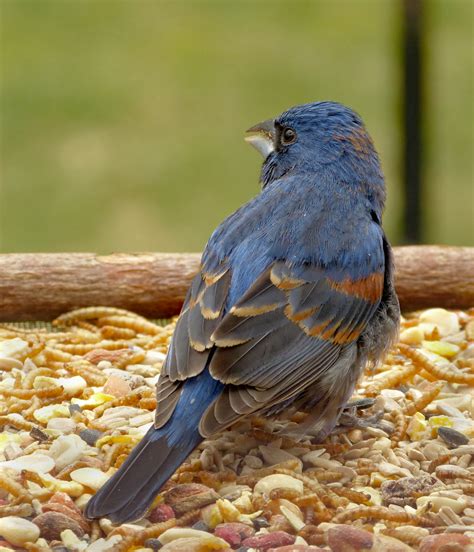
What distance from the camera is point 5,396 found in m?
4.24

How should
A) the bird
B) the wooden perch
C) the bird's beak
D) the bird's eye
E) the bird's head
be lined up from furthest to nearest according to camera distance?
the wooden perch < the bird's beak < the bird's eye < the bird's head < the bird

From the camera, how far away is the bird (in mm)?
3549

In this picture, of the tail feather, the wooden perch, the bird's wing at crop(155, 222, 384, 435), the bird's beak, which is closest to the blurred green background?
the wooden perch

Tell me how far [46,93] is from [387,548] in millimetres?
8751

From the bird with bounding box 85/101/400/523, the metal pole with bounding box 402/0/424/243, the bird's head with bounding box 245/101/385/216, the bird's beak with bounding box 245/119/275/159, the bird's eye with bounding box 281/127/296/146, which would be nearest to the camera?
the bird with bounding box 85/101/400/523

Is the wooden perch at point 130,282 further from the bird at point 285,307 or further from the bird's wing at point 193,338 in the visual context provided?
the bird's wing at point 193,338

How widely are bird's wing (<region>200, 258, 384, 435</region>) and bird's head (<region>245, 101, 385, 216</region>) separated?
0.51 meters

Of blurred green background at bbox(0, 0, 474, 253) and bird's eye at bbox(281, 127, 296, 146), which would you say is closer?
bird's eye at bbox(281, 127, 296, 146)

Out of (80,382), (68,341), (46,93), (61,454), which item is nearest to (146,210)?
(46,93)

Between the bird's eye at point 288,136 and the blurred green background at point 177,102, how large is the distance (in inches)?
169

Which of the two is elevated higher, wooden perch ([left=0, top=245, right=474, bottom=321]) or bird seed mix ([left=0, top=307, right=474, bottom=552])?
wooden perch ([left=0, top=245, right=474, bottom=321])

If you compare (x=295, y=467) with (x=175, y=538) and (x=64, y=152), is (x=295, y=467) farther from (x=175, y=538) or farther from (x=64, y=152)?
(x=64, y=152)

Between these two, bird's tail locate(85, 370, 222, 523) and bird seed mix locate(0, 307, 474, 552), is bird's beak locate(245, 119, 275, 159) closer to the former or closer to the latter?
bird seed mix locate(0, 307, 474, 552)

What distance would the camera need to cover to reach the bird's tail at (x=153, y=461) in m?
3.29
